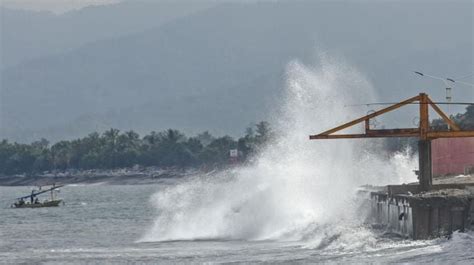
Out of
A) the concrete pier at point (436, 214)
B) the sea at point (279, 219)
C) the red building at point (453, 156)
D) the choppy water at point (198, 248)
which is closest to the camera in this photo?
the choppy water at point (198, 248)

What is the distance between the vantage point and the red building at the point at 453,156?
7938 cm

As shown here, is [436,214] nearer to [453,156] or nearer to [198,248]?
[198,248]

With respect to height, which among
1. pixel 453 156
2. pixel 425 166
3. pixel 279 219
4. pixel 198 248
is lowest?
pixel 198 248

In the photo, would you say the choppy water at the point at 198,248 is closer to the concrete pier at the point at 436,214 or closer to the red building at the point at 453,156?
the concrete pier at the point at 436,214

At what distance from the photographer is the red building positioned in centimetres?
7938

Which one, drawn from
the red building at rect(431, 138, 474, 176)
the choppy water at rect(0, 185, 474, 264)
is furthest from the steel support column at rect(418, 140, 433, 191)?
the red building at rect(431, 138, 474, 176)

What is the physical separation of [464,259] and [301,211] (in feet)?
97.7

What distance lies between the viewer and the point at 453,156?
266 feet

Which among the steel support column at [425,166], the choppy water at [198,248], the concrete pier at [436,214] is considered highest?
the steel support column at [425,166]

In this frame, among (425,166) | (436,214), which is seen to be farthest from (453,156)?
(436,214)

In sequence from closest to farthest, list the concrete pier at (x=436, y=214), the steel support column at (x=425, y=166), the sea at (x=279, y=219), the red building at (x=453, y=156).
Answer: the concrete pier at (x=436, y=214) < the sea at (x=279, y=219) < the steel support column at (x=425, y=166) < the red building at (x=453, y=156)

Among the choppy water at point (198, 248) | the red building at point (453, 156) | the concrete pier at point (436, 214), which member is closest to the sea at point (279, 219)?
the choppy water at point (198, 248)

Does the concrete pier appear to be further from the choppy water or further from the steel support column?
the steel support column

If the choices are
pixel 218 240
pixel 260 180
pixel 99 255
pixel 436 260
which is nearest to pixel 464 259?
pixel 436 260
